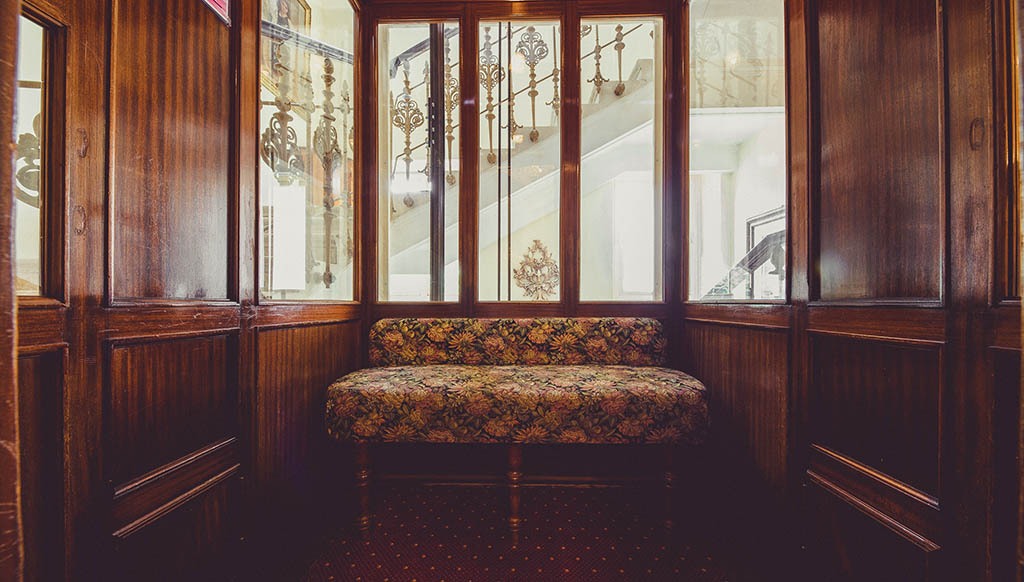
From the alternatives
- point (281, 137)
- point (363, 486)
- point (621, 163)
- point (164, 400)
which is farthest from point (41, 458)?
point (621, 163)

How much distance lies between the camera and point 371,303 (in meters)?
2.62

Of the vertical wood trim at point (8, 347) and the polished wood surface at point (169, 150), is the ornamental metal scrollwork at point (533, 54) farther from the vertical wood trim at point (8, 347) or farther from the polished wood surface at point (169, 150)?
the vertical wood trim at point (8, 347)

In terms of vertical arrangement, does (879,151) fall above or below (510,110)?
below

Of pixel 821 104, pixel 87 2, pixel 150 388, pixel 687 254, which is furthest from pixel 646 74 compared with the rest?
pixel 150 388

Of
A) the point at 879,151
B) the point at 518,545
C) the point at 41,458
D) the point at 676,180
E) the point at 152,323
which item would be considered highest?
the point at 676,180

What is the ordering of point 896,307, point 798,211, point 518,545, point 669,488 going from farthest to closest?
1. point 669,488
2. point 518,545
3. point 798,211
4. point 896,307

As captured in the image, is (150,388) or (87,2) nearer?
(87,2)

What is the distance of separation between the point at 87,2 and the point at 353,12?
70.2 inches

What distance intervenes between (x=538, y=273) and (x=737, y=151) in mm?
1217

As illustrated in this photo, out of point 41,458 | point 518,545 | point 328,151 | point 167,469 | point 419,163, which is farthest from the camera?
point 419,163

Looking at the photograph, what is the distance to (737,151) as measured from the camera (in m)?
2.07

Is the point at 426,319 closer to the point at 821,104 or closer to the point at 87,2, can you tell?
the point at 87,2

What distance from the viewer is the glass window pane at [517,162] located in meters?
2.68

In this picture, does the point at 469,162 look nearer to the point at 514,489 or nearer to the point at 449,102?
the point at 449,102
